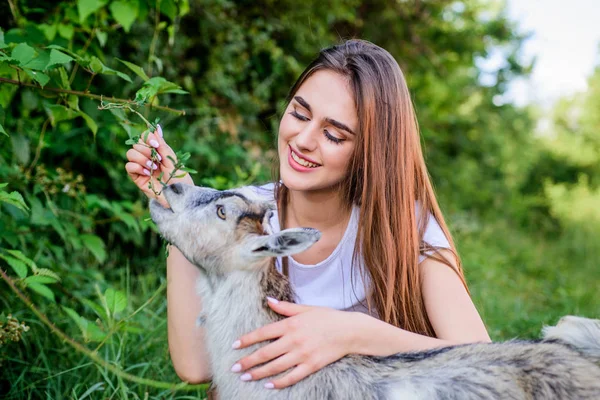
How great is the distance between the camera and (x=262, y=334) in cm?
255

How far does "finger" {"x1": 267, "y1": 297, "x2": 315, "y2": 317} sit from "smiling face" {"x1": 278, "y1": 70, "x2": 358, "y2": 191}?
0.70 m

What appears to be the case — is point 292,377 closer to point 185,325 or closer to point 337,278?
point 185,325

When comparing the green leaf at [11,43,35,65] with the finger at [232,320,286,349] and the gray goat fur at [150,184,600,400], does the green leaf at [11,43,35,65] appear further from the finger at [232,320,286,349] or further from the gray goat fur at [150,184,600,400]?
the finger at [232,320,286,349]

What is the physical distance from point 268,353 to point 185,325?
0.71 metres

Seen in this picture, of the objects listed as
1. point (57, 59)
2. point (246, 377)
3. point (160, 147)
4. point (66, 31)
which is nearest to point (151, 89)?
point (160, 147)

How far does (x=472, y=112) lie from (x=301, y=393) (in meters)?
7.35

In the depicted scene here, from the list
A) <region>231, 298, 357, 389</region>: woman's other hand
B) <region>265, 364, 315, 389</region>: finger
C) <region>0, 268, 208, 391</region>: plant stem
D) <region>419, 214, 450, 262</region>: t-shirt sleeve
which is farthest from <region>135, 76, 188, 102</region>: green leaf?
<region>419, 214, 450, 262</region>: t-shirt sleeve

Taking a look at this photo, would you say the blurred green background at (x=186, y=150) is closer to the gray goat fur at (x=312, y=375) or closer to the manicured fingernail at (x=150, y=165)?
the manicured fingernail at (x=150, y=165)

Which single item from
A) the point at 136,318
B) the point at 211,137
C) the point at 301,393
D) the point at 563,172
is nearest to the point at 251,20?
the point at 211,137

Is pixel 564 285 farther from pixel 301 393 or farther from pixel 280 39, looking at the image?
pixel 301 393

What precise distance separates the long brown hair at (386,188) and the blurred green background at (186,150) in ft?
2.53

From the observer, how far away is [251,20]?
250 inches

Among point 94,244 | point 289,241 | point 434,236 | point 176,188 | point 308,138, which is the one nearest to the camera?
point 289,241

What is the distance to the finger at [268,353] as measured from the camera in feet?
8.27
